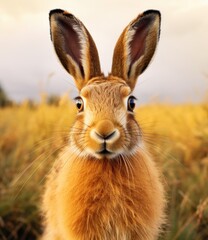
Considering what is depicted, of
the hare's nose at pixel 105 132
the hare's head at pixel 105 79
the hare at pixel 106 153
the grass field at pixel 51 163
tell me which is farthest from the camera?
the grass field at pixel 51 163

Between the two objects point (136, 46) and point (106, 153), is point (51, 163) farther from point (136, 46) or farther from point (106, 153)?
point (106, 153)

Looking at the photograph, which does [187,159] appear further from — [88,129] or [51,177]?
[88,129]

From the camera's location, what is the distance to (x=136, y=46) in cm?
383

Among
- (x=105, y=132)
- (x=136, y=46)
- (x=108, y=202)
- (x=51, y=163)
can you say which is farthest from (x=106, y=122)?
(x=51, y=163)

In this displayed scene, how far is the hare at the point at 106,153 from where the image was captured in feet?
Answer: 10.9

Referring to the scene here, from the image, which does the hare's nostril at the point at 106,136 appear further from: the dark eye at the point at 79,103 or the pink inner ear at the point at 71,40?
the pink inner ear at the point at 71,40

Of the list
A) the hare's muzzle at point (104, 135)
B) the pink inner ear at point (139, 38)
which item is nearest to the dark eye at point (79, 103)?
the hare's muzzle at point (104, 135)

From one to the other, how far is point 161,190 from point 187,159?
2773 millimetres

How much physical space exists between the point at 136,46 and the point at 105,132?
39.7 inches

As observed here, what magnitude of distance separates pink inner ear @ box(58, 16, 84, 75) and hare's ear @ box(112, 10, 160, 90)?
1.00ft

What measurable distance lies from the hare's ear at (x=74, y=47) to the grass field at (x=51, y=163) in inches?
17.6

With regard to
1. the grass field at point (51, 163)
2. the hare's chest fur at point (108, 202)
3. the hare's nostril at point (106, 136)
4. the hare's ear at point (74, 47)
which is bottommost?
the grass field at point (51, 163)

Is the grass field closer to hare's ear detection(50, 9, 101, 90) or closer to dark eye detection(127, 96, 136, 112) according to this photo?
dark eye detection(127, 96, 136, 112)

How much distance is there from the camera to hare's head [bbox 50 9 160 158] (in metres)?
3.17
